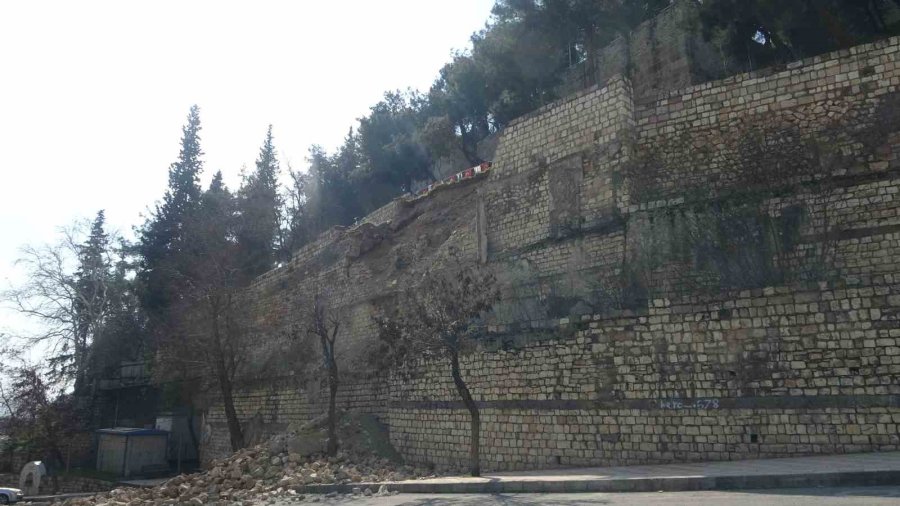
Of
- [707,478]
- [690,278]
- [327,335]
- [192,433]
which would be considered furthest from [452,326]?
[192,433]

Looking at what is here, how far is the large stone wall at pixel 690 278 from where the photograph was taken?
A: 11070 millimetres

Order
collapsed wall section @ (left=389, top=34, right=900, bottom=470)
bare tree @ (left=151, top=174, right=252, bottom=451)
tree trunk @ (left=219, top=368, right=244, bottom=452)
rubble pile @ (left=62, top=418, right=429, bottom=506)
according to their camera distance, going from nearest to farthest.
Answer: collapsed wall section @ (left=389, top=34, right=900, bottom=470), rubble pile @ (left=62, top=418, right=429, bottom=506), tree trunk @ (left=219, top=368, right=244, bottom=452), bare tree @ (left=151, top=174, right=252, bottom=451)

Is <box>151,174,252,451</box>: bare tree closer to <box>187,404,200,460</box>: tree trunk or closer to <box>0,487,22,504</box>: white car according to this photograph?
<box>187,404,200,460</box>: tree trunk

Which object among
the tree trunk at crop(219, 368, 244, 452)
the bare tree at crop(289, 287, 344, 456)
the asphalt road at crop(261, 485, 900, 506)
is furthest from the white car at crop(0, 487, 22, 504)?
the asphalt road at crop(261, 485, 900, 506)

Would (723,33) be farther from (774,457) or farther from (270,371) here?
(270,371)

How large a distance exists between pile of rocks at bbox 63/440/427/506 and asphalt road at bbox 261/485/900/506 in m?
2.15

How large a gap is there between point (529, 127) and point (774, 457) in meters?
A: 12.1

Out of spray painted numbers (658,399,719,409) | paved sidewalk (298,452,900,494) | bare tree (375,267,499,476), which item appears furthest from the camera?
bare tree (375,267,499,476)

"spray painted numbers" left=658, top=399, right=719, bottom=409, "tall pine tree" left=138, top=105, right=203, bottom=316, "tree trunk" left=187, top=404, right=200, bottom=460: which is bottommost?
"tree trunk" left=187, top=404, right=200, bottom=460

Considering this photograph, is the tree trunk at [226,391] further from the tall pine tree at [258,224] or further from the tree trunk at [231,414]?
the tall pine tree at [258,224]

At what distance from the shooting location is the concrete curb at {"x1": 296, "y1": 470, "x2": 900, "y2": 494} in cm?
830

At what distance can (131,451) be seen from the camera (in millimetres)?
29797

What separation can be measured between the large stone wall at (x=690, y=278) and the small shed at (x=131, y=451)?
54.6 ft

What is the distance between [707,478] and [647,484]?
0.91 meters
